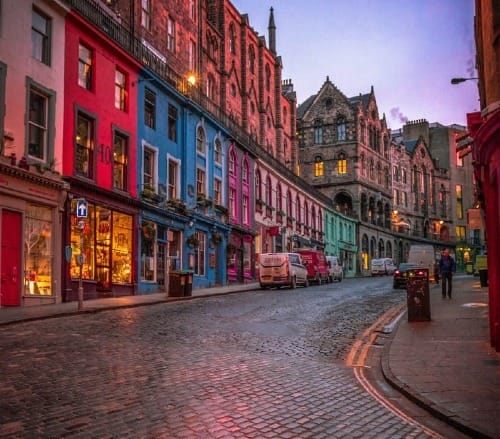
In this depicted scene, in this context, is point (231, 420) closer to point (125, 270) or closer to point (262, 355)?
point (262, 355)

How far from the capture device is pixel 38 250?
2100 cm

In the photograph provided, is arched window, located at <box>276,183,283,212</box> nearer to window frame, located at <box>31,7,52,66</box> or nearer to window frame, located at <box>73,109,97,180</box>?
window frame, located at <box>73,109,97,180</box>

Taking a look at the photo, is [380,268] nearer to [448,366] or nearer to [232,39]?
[232,39]

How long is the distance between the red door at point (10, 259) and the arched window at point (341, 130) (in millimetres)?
60618

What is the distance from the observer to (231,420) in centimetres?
629

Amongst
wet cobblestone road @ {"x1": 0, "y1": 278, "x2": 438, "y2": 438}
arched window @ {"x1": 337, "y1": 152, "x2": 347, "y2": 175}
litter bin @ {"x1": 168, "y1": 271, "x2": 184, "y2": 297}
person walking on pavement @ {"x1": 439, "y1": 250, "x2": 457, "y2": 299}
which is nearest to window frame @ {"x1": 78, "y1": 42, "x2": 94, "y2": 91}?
litter bin @ {"x1": 168, "y1": 271, "x2": 184, "y2": 297}

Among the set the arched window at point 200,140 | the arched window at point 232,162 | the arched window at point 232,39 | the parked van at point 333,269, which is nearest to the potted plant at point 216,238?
the arched window at point 200,140

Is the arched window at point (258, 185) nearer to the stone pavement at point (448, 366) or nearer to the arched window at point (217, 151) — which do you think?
the arched window at point (217, 151)

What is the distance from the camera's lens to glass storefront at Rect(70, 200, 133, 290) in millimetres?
22812

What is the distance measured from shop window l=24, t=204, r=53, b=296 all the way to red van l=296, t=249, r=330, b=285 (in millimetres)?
19494

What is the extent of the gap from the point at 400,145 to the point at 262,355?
84779mm

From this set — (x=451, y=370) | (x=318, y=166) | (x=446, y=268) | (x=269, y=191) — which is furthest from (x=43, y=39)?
(x=318, y=166)

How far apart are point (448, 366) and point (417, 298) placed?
21.4ft

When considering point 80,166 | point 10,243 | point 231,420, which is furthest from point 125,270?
point 231,420
